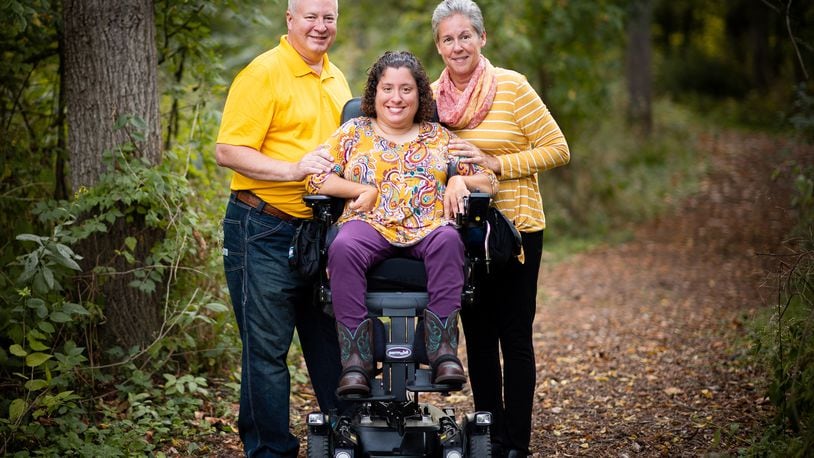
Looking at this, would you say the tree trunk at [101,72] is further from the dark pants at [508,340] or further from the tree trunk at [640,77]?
the tree trunk at [640,77]

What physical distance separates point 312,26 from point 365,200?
82 centimetres

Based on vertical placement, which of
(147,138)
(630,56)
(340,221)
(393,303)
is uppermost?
(630,56)

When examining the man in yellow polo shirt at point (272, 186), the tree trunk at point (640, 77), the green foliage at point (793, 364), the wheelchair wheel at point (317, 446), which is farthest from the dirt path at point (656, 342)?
the tree trunk at point (640, 77)

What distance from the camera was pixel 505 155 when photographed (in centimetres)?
376

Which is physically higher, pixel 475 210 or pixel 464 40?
pixel 464 40

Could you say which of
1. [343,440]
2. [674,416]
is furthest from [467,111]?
[674,416]

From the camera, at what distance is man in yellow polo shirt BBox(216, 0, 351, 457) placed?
11.9 ft

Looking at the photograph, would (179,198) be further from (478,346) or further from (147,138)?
(478,346)

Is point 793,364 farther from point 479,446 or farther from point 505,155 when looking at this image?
point 505,155

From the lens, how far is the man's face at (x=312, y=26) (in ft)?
12.2

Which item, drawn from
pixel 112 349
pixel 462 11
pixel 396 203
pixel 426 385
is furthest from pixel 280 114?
pixel 112 349

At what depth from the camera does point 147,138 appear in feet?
15.0

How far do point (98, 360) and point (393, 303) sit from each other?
78.7 inches

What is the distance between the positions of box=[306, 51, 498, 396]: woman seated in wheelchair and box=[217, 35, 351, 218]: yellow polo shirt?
16 centimetres
